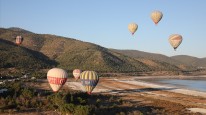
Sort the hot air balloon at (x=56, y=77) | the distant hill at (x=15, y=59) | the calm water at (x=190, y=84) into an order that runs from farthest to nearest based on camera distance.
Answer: the distant hill at (x=15, y=59) < the calm water at (x=190, y=84) < the hot air balloon at (x=56, y=77)

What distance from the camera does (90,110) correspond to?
23.7m

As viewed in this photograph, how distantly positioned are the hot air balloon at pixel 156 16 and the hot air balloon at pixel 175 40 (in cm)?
431

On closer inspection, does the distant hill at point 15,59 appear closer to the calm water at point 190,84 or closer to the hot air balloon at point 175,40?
the calm water at point 190,84

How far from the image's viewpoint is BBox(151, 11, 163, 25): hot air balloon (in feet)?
200

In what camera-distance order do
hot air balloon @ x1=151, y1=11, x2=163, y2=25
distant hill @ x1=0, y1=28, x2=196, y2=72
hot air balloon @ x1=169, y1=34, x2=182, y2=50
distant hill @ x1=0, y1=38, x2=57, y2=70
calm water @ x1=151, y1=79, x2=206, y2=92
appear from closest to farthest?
hot air balloon @ x1=169, y1=34, x2=182, y2=50, hot air balloon @ x1=151, y1=11, x2=163, y2=25, calm water @ x1=151, y1=79, x2=206, y2=92, distant hill @ x1=0, y1=38, x2=57, y2=70, distant hill @ x1=0, y1=28, x2=196, y2=72

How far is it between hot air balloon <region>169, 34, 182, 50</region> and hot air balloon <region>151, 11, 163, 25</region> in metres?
4.31

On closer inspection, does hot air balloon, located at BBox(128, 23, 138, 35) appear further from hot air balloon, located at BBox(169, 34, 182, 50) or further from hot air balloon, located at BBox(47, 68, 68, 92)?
hot air balloon, located at BBox(47, 68, 68, 92)

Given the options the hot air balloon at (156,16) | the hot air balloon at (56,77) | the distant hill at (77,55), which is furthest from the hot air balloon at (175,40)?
the distant hill at (77,55)

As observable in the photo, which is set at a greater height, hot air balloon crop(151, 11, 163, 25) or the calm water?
hot air balloon crop(151, 11, 163, 25)

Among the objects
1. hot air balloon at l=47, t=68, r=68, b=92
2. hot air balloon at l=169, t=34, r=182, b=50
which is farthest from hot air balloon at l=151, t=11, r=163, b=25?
hot air balloon at l=47, t=68, r=68, b=92

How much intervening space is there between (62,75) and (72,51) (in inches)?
4407

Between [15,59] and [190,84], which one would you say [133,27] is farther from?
[15,59]

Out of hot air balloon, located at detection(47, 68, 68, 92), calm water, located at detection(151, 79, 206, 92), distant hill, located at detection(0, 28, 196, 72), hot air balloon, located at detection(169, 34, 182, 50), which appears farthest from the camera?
distant hill, located at detection(0, 28, 196, 72)

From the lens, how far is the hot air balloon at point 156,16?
60.8 meters
